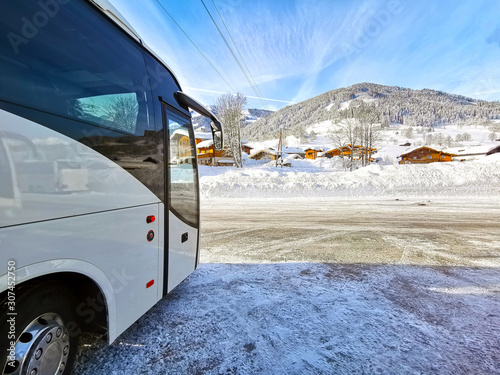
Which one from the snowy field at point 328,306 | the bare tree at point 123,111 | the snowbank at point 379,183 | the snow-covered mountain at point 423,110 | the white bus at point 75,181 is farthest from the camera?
the snow-covered mountain at point 423,110

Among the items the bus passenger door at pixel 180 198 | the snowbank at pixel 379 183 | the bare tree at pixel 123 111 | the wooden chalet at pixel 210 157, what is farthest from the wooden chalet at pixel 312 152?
the bare tree at pixel 123 111

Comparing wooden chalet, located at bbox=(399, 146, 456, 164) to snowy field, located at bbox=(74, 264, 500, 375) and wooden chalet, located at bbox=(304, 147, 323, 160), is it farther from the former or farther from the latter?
snowy field, located at bbox=(74, 264, 500, 375)

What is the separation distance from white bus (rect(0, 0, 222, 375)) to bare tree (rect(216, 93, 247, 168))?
28.6 m

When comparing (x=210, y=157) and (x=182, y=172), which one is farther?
(x=210, y=157)

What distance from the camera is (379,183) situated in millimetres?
14242

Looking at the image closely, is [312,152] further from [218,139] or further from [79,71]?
[79,71]

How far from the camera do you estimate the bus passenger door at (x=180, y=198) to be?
2799 millimetres

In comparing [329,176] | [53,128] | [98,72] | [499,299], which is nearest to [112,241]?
[53,128]

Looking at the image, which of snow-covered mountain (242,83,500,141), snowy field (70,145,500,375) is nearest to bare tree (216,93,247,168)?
snowy field (70,145,500,375)

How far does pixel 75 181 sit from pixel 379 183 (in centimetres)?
1568

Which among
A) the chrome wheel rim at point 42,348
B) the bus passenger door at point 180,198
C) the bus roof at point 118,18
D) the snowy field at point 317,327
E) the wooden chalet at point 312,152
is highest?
the wooden chalet at point 312,152

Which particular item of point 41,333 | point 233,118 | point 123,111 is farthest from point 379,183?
point 233,118

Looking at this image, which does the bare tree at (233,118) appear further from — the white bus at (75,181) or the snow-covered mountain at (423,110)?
the snow-covered mountain at (423,110)

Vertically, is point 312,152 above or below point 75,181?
above
